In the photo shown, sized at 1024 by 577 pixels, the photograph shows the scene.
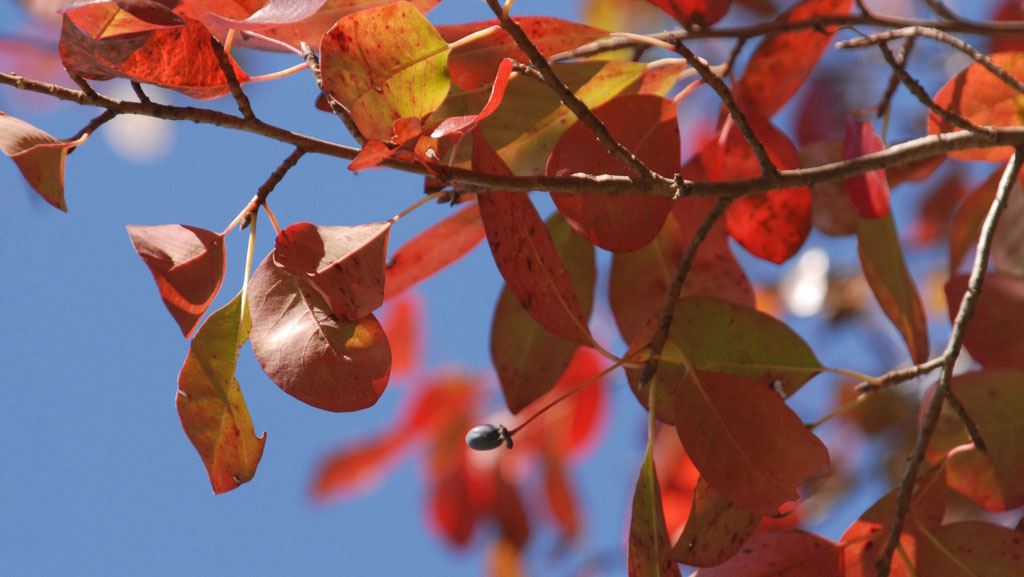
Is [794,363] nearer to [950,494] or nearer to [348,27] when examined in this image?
[950,494]

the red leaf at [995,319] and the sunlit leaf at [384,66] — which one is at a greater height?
the sunlit leaf at [384,66]

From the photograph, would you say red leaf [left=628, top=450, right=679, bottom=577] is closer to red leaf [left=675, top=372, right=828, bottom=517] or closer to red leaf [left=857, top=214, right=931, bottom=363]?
red leaf [left=675, top=372, right=828, bottom=517]

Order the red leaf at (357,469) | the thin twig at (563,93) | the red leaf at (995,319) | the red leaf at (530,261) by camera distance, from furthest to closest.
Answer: the red leaf at (357,469) < the red leaf at (995,319) < the red leaf at (530,261) < the thin twig at (563,93)

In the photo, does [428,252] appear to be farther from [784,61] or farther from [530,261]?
[784,61]

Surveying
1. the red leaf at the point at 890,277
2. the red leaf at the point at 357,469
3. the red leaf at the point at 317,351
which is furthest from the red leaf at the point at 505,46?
the red leaf at the point at 357,469

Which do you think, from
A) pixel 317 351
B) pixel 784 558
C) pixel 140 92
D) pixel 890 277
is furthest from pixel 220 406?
pixel 890 277

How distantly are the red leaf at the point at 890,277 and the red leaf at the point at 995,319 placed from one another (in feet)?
0.10

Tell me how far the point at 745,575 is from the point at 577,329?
0.20 meters

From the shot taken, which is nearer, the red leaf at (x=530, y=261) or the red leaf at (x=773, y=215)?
the red leaf at (x=530, y=261)

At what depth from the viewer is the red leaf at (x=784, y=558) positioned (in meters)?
0.56

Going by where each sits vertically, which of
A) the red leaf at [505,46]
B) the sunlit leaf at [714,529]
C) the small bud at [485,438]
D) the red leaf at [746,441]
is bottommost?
the sunlit leaf at [714,529]

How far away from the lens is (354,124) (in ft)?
1.36

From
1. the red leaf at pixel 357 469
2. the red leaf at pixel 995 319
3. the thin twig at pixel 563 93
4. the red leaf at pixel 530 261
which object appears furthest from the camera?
the red leaf at pixel 357 469

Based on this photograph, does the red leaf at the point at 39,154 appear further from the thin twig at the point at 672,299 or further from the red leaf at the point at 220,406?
the thin twig at the point at 672,299
